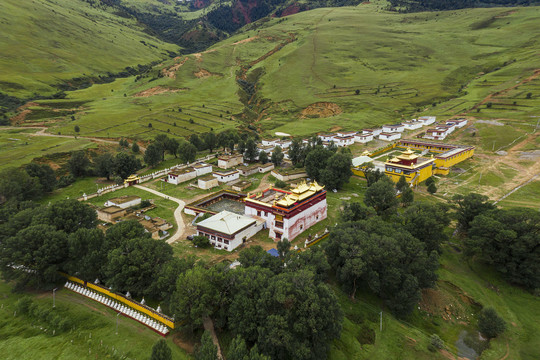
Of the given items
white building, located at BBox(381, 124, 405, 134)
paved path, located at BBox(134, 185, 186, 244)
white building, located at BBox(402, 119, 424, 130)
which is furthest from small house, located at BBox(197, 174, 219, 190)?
white building, located at BBox(402, 119, 424, 130)

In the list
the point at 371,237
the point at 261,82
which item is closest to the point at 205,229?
the point at 371,237

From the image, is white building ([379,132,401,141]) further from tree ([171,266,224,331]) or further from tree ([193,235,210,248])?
tree ([171,266,224,331])

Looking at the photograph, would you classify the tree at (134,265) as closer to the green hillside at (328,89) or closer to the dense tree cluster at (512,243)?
the dense tree cluster at (512,243)

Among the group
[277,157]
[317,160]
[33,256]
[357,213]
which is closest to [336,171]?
[317,160]

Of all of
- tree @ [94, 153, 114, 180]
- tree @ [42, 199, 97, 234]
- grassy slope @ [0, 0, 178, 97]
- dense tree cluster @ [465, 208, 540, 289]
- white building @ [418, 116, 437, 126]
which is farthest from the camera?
grassy slope @ [0, 0, 178, 97]

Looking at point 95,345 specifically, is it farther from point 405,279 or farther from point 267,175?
point 267,175

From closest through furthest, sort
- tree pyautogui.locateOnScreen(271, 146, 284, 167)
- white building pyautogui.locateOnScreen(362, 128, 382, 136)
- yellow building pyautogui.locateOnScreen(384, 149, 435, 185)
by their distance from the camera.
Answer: yellow building pyautogui.locateOnScreen(384, 149, 435, 185)
tree pyautogui.locateOnScreen(271, 146, 284, 167)
white building pyautogui.locateOnScreen(362, 128, 382, 136)

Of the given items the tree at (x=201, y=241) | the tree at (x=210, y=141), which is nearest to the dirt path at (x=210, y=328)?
the tree at (x=201, y=241)

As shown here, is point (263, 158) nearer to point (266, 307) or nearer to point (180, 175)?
point (180, 175)
